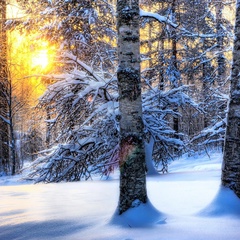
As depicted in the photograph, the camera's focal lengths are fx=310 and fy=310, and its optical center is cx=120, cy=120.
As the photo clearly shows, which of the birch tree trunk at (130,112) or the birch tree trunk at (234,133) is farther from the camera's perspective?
the birch tree trunk at (234,133)

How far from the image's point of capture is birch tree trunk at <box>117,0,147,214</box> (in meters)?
3.54

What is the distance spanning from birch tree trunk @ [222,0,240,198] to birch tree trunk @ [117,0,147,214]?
113 centimetres

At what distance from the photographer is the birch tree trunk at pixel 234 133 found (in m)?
3.83

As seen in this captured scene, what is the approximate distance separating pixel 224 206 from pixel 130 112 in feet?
5.09

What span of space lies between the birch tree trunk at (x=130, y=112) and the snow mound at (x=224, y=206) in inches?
30.2

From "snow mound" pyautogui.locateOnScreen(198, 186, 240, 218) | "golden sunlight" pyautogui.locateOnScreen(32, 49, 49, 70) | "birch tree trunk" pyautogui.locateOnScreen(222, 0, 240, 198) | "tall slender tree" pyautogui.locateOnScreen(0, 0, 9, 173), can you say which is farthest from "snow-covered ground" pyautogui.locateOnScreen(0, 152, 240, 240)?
"tall slender tree" pyautogui.locateOnScreen(0, 0, 9, 173)

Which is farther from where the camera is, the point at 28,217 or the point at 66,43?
the point at 66,43

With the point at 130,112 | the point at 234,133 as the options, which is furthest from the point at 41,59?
the point at 234,133

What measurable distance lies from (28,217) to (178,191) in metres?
2.63

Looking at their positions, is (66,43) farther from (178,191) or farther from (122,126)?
(122,126)

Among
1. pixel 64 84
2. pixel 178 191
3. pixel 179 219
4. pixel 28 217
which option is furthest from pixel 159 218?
pixel 64 84

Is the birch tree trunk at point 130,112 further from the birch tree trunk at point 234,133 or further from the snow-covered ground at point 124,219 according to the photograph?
the birch tree trunk at point 234,133

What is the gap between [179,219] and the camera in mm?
3412

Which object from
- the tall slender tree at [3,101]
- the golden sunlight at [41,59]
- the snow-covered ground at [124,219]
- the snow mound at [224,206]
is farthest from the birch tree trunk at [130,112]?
the tall slender tree at [3,101]
